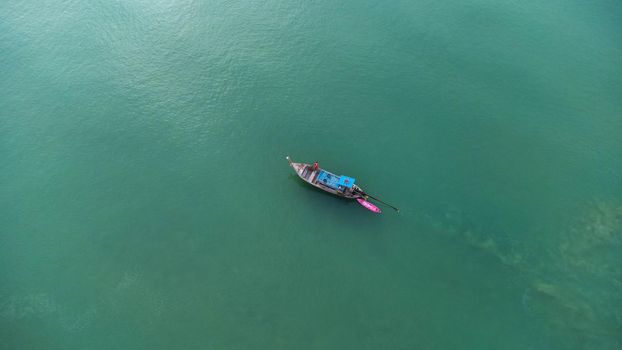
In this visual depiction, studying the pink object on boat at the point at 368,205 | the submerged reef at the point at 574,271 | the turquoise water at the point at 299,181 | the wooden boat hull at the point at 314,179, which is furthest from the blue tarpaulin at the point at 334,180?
the submerged reef at the point at 574,271

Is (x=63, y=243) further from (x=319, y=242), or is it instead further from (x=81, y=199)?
(x=319, y=242)

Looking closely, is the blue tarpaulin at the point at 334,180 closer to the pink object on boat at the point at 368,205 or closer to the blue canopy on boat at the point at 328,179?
the blue canopy on boat at the point at 328,179

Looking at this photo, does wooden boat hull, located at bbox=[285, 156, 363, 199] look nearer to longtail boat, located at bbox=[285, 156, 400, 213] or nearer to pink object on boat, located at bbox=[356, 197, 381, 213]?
longtail boat, located at bbox=[285, 156, 400, 213]

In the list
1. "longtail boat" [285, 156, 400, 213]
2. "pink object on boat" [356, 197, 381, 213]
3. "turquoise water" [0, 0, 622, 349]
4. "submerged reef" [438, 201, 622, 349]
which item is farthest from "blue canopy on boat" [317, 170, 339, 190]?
"submerged reef" [438, 201, 622, 349]

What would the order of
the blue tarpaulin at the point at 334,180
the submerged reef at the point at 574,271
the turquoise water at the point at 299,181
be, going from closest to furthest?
the submerged reef at the point at 574,271, the turquoise water at the point at 299,181, the blue tarpaulin at the point at 334,180

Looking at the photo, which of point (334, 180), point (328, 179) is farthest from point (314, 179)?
point (334, 180)

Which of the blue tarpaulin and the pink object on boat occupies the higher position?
the blue tarpaulin

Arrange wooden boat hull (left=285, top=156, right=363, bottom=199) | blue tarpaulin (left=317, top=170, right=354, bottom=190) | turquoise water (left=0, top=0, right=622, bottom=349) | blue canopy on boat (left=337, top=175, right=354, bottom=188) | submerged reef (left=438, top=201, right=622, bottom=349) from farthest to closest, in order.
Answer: wooden boat hull (left=285, top=156, right=363, bottom=199) → blue tarpaulin (left=317, top=170, right=354, bottom=190) → blue canopy on boat (left=337, top=175, right=354, bottom=188) → turquoise water (left=0, top=0, right=622, bottom=349) → submerged reef (left=438, top=201, right=622, bottom=349)
